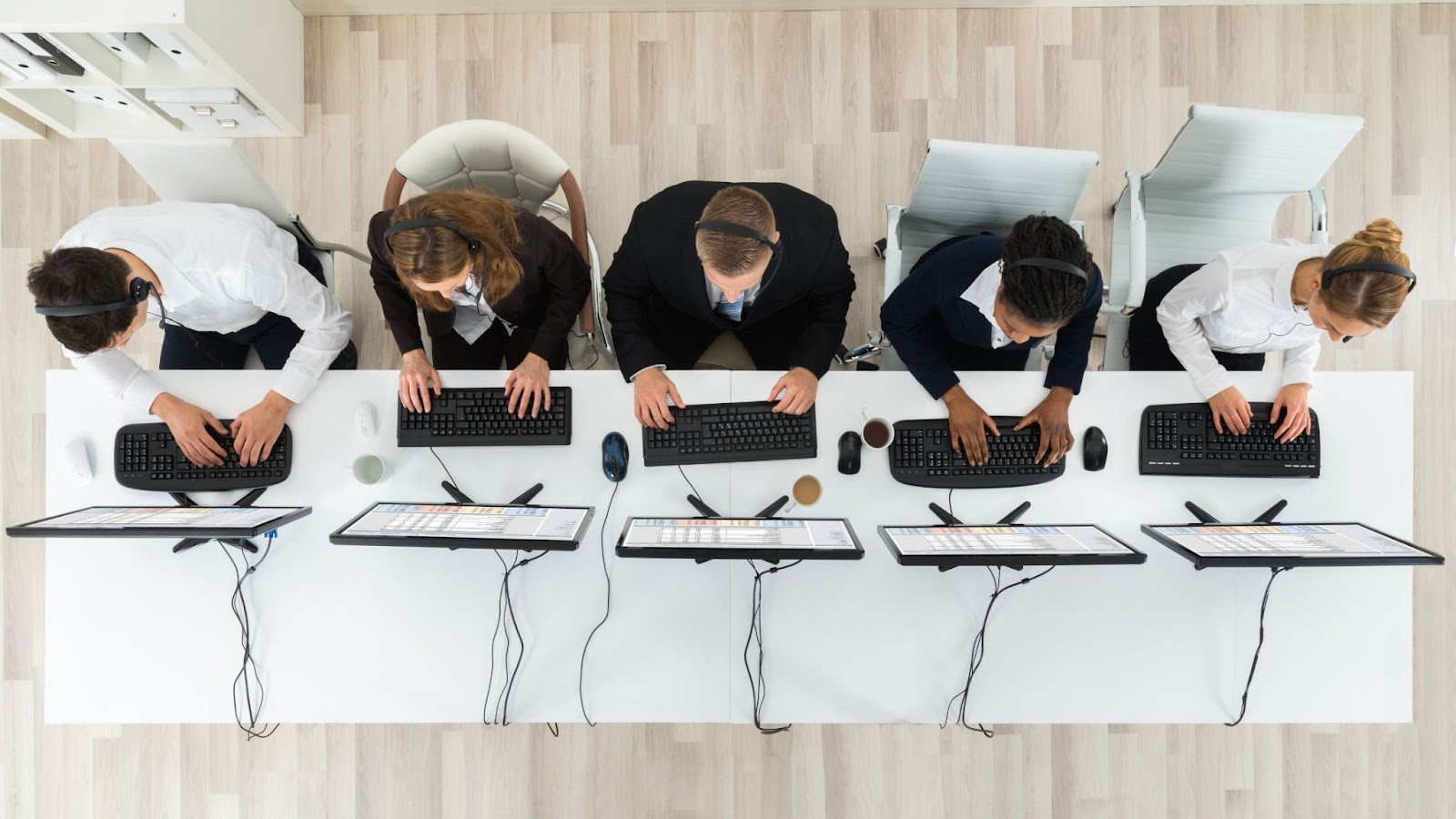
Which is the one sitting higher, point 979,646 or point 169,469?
point 169,469

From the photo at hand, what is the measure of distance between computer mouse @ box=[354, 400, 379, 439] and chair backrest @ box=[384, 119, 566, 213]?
584 mm

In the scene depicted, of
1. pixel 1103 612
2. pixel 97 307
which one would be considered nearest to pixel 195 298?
pixel 97 307

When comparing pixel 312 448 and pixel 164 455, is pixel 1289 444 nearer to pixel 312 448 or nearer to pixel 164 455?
pixel 312 448

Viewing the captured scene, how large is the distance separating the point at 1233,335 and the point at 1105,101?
4.21 feet

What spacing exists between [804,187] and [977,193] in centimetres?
87

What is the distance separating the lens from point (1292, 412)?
1.72 metres

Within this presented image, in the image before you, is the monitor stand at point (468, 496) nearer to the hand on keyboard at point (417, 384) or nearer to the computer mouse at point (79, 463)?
the hand on keyboard at point (417, 384)

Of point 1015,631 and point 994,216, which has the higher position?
point 994,216

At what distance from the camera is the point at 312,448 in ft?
5.72

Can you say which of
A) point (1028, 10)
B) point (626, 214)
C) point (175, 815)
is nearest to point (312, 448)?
point (626, 214)

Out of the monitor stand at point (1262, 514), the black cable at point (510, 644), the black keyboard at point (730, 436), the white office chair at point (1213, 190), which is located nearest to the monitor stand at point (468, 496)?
the black cable at point (510, 644)

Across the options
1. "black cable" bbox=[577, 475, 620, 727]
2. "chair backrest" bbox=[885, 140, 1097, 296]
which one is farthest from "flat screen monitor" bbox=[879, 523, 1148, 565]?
"chair backrest" bbox=[885, 140, 1097, 296]

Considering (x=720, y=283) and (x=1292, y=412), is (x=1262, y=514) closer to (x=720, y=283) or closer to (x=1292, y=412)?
(x=1292, y=412)

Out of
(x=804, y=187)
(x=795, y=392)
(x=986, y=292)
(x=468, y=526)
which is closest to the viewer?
(x=468, y=526)
